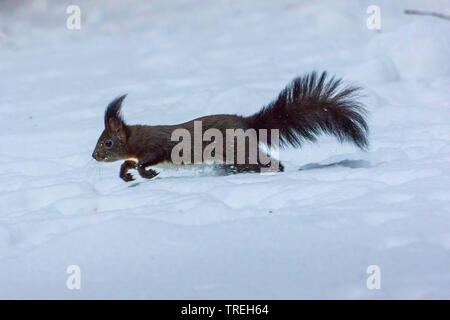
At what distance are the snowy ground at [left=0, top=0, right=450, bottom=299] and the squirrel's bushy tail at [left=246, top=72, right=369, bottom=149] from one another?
0.71 ft

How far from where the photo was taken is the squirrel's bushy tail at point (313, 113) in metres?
4.13

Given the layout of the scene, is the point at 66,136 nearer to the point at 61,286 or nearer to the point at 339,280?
the point at 61,286

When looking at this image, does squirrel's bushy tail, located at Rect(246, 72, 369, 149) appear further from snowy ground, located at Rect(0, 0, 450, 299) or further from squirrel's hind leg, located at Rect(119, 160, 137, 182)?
squirrel's hind leg, located at Rect(119, 160, 137, 182)

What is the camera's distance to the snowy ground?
263cm

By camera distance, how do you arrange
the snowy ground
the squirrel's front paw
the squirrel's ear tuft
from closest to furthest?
the snowy ground < the squirrel's front paw < the squirrel's ear tuft

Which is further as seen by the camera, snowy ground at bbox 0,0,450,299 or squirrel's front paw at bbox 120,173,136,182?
squirrel's front paw at bbox 120,173,136,182

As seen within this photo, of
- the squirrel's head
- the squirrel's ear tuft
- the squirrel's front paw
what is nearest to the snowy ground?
the squirrel's front paw

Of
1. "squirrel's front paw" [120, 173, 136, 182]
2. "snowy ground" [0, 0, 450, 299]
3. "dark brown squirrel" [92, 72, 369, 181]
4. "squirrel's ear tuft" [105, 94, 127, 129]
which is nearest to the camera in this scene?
"snowy ground" [0, 0, 450, 299]

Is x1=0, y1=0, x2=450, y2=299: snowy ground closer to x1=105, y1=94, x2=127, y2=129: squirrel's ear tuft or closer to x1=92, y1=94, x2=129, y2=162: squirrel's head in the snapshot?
x1=92, y1=94, x2=129, y2=162: squirrel's head

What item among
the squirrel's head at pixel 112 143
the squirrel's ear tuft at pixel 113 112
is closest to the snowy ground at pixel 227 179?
the squirrel's head at pixel 112 143

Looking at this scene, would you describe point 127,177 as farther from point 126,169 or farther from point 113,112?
point 113,112

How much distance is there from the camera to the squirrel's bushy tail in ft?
13.6

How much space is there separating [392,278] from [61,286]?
1.31 meters

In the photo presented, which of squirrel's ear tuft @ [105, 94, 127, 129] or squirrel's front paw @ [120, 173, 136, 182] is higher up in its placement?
squirrel's ear tuft @ [105, 94, 127, 129]
